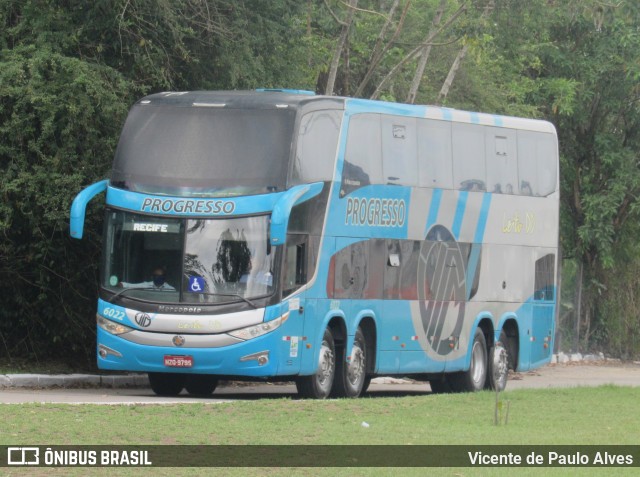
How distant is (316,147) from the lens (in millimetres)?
19500

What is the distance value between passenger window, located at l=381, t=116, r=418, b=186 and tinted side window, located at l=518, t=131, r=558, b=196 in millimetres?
3287

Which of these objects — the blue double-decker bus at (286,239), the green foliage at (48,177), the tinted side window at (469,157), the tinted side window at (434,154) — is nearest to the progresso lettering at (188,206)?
the blue double-decker bus at (286,239)

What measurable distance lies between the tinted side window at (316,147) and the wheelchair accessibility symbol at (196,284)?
5.83 feet

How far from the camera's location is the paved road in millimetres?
18578

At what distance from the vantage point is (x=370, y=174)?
20734 millimetres

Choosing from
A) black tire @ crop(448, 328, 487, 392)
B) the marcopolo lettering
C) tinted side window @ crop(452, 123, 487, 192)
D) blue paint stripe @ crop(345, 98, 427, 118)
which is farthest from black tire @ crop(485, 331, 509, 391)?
blue paint stripe @ crop(345, 98, 427, 118)

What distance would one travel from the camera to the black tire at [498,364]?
24.6 m

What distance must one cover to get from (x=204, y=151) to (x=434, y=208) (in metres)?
4.57

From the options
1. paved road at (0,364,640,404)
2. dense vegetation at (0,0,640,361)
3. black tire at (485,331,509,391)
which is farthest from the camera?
black tire at (485,331,509,391)

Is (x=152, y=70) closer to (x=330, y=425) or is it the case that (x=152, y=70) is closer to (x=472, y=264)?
(x=472, y=264)

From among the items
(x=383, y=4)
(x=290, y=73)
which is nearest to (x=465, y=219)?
(x=290, y=73)

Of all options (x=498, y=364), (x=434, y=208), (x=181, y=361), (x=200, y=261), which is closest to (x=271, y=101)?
(x=200, y=261)

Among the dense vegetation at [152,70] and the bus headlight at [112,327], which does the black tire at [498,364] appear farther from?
the bus headlight at [112,327]

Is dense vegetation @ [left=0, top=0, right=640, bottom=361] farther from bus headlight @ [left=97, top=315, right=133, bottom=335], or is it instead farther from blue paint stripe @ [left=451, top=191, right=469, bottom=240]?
blue paint stripe @ [left=451, top=191, right=469, bottom=240]
